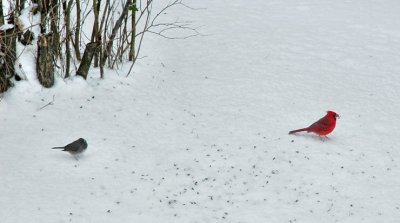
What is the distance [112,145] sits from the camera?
603 cm

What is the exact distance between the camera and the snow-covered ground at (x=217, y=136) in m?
5.13

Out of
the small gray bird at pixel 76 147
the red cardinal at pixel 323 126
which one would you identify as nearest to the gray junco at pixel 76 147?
the small gray bird at pixel 76 147

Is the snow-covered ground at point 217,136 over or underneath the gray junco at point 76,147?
underneath

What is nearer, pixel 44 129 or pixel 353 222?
pixel 353 222

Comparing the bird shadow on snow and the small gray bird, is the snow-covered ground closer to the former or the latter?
the bird shadow on snow

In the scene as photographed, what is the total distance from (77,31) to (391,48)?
4616 millimetres

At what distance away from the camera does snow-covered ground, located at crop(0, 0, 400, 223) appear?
5.13 meters

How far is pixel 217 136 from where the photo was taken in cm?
630

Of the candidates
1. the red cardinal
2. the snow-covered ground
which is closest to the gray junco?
the snow-covered ground

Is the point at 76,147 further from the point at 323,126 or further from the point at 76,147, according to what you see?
the point at 323,126

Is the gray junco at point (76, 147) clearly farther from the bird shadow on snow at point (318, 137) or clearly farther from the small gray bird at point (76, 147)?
the bird shadow on snow at point (318, 137)

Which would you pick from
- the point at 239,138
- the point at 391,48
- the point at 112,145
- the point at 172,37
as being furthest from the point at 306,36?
the point at 112,145

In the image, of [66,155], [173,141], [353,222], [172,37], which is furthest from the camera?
[172,37]

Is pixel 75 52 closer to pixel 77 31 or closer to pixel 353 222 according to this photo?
pixel 77 31
